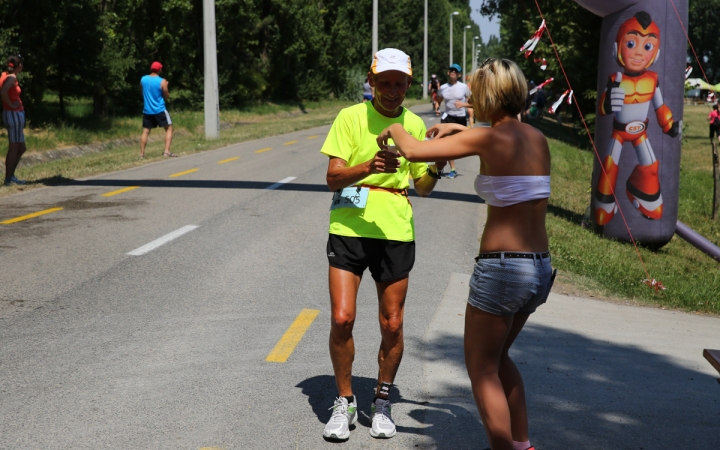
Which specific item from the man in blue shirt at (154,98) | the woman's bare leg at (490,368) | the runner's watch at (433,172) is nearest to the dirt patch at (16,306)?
the runner's watch at (433,172)

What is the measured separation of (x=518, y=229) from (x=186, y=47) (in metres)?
38.6

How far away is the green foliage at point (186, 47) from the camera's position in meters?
24.5

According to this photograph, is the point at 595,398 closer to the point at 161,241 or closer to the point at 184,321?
the point at 184,321

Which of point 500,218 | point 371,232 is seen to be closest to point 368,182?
point 371,232

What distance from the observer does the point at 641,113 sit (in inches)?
438

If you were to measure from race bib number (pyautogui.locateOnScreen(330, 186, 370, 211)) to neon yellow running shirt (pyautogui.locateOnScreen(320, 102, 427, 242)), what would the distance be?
3cm

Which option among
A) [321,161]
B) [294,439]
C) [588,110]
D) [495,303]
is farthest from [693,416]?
[588,110]

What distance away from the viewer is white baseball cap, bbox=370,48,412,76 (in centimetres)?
446

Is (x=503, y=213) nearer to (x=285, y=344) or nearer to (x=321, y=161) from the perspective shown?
(x=285, y=344)

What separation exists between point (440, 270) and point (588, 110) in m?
23.2

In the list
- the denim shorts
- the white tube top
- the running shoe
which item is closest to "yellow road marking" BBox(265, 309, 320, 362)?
the denim shorts

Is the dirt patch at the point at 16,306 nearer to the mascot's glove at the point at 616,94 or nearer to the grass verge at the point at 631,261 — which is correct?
A: the grass verge at the point at 631,261

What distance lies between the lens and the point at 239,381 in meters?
5.31

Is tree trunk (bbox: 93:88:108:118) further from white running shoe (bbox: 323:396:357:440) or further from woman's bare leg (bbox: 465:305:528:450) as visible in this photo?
woman's bare leg (bbox: 465:305:528:450)
